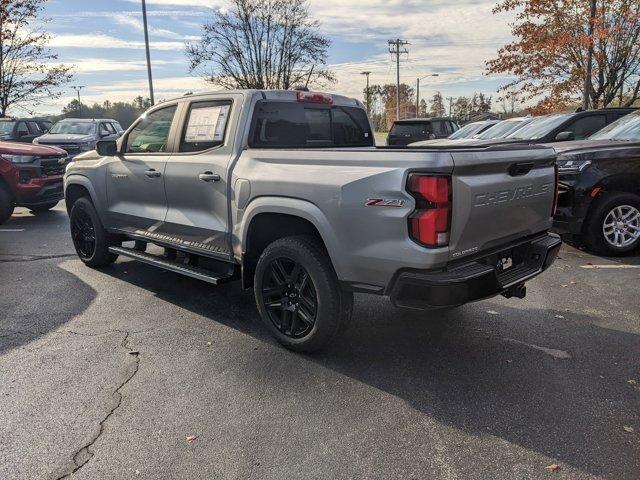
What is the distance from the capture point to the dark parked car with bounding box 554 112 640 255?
21.0ft

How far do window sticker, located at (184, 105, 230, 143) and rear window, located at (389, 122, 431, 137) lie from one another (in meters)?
14.7

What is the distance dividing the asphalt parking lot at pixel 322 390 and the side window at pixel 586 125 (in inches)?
182

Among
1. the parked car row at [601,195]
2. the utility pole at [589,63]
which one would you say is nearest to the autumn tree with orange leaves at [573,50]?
the utility pole at [589,63]

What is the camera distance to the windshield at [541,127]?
9.09 m

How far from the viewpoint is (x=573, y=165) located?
6492 mm

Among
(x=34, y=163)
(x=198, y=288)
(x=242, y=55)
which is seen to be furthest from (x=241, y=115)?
(x=242, y=55)

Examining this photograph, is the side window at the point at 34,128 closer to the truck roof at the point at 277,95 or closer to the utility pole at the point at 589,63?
the truck roof at the point at 277,95

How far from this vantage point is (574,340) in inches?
161

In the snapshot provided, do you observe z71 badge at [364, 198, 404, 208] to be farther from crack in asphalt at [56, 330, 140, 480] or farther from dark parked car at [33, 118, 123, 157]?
dark parked car at [33, 118, 123, 157]

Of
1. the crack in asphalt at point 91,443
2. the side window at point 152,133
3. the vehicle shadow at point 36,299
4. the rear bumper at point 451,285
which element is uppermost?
the side window at point 152,133

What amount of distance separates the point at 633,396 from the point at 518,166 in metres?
1.60

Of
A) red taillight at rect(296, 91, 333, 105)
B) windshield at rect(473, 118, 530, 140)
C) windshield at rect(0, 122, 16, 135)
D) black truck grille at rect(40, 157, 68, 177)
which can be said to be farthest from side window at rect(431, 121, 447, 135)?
red taillight at rect(296, 91, 333, 105)

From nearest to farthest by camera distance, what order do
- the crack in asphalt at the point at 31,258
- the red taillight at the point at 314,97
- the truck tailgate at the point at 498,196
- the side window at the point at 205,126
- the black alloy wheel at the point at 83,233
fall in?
the truck tailgate at the point at 498,196 < the side window at the point at 205,126 < the red taillight at the point at 314,97 < the black alloy wheel at the point at 83,233 < the crack in asphalt at the point at 31,258

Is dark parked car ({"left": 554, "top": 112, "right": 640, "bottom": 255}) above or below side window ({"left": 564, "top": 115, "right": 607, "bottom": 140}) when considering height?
below
